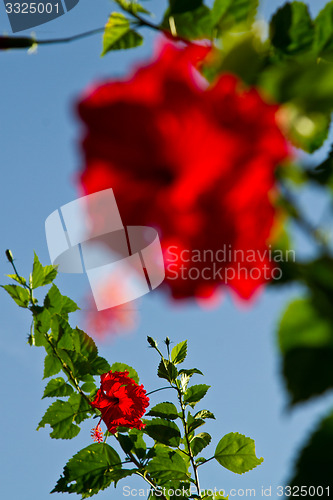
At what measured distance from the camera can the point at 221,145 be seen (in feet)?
1.02

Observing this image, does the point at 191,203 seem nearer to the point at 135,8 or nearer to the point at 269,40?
the point at 269,40

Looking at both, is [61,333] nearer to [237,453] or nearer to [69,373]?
[69,373]

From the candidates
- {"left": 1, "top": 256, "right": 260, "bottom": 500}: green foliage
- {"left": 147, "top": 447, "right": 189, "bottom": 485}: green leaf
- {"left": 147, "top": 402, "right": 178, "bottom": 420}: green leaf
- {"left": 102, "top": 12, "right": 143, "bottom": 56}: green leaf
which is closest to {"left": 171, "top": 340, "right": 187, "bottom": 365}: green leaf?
{"left": 1, "top": 256, "right": 260, "bottom": 500}: green foliage

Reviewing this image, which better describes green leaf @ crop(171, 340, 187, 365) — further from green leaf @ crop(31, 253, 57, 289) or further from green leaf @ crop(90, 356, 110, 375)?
green leaf @ crop(31, 253, 57, 289)

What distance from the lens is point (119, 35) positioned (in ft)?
2.13

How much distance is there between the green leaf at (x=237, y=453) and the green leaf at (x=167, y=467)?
122mm

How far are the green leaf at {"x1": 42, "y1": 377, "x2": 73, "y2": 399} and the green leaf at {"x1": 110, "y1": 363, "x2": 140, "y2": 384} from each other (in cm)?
16

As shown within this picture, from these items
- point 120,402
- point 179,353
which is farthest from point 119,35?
point 179,353

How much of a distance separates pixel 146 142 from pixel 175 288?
0.41ft

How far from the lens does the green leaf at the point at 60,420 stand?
133 centimetres

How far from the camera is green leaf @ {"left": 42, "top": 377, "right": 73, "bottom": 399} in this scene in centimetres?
137

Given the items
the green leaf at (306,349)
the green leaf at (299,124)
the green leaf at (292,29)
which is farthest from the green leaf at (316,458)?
the green leaf at (292,29)

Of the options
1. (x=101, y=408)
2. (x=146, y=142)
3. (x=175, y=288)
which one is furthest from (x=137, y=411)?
(x=146, y=142)

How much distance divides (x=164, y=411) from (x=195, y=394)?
5.0 inches
